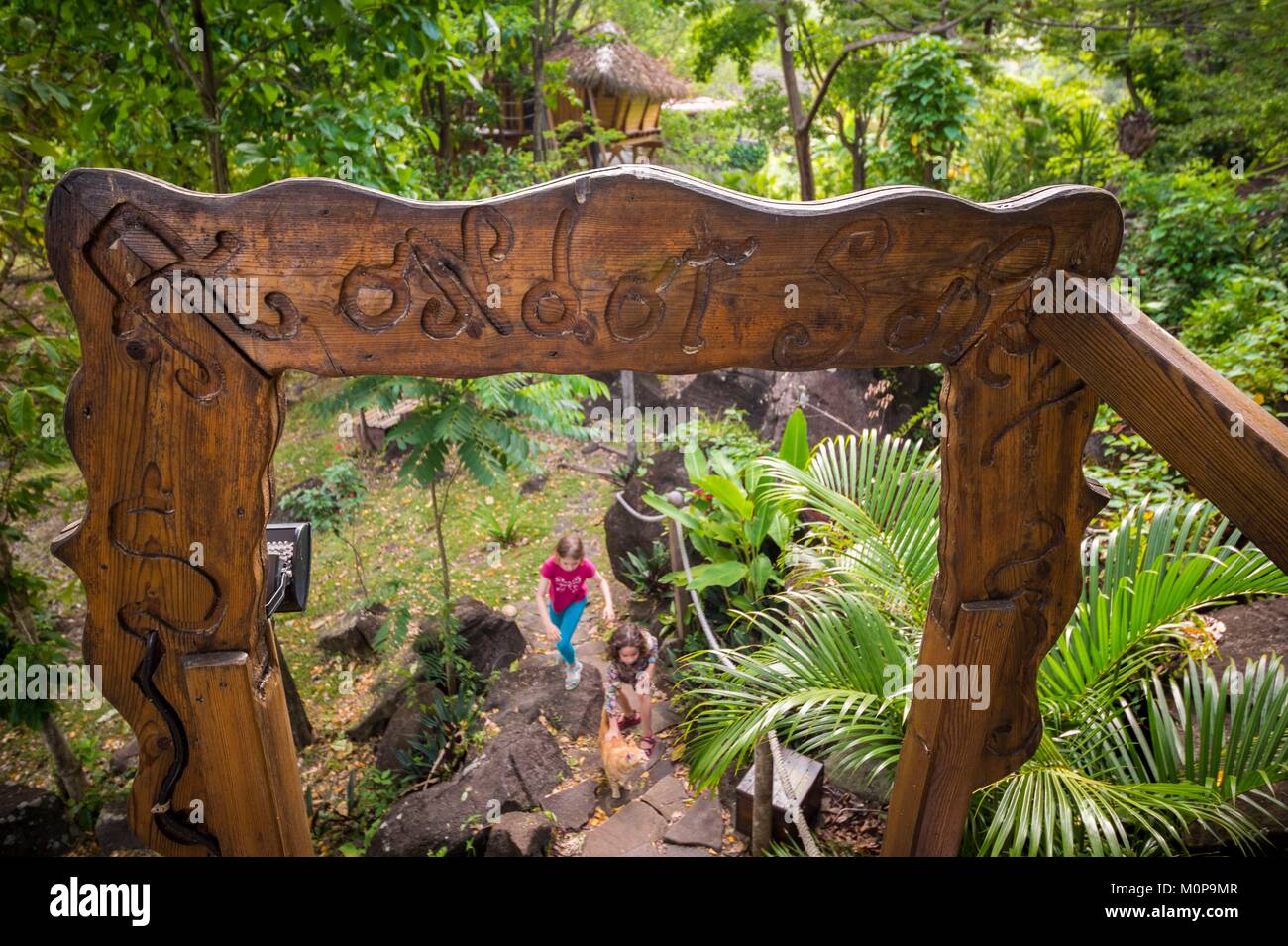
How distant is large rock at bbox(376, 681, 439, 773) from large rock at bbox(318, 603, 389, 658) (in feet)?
3.33

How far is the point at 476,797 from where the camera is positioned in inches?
156

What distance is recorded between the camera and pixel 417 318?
4.51ft

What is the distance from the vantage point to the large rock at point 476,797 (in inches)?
147

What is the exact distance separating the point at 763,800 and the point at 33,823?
3.75 metres

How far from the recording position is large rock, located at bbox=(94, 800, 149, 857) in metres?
4.11

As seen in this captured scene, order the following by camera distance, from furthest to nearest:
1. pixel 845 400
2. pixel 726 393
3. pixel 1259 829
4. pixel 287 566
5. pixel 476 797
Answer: pixel 726 393
pixel 845 400
pixel 476 797
pixel 1259 829
pixel 287 566

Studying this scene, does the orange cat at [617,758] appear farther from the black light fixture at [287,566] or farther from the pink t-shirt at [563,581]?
the black light fixture at [287,566]

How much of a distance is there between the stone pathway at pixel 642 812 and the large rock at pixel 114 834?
85.0 inches

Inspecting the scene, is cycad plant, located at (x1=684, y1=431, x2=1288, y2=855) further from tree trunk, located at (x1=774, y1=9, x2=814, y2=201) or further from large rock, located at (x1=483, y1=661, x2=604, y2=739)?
tree trunk, located at (x1=774, y1=9, x2=814, y2=201)

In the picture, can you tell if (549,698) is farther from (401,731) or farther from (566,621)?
(401,731)

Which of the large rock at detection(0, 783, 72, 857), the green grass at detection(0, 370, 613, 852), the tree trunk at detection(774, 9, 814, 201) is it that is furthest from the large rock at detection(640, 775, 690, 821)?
the tree trunk at detection(774, 9, 814, 201)

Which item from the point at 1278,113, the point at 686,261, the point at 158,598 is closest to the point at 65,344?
the point at 158,598

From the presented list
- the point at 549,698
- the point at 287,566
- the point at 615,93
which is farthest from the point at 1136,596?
the point at 615,93

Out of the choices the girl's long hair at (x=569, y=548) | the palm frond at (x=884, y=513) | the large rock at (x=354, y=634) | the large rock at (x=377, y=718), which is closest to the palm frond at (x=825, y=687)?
the palm frond at (x=884, y=513)
